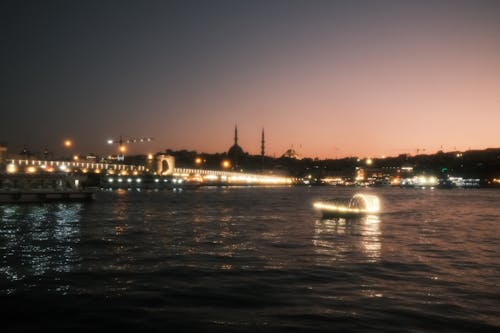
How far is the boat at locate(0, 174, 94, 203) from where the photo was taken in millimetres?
73438

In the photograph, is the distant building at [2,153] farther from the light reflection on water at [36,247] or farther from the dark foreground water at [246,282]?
the dark foreground water at [246,282]

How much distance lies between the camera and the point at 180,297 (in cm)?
1598

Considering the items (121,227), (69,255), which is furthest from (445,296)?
(121,227)

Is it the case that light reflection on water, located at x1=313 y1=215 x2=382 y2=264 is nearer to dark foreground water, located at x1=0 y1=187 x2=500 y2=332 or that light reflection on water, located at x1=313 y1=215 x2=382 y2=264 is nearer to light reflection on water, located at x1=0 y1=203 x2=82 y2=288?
dark foreground water, located at x1=0 y1=187 x2=500 y2=332

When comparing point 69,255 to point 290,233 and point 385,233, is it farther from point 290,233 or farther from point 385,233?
point 385,233

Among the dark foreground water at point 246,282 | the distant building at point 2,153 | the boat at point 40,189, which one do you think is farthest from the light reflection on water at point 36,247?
the distant building at point 2,153

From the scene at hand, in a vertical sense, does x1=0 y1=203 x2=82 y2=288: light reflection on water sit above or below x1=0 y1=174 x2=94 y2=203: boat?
below

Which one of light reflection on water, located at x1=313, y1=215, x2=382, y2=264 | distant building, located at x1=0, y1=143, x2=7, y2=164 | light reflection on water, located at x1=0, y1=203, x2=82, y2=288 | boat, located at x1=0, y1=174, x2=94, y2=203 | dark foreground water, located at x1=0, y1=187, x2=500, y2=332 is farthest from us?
distant building, located at x1=0, y1=143, x2=7, y2=164

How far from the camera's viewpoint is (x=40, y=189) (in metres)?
77.4

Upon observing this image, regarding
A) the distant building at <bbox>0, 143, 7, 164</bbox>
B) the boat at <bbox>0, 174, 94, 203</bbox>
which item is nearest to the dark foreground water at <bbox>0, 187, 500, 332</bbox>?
the boat at <bbox>0, 174, 94, 203</bbox>

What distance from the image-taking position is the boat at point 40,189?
73438 mm

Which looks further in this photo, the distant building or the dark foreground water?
the distant building

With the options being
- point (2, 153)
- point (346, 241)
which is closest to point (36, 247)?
point (346, 241)

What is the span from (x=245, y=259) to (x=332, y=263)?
4.15 meters
